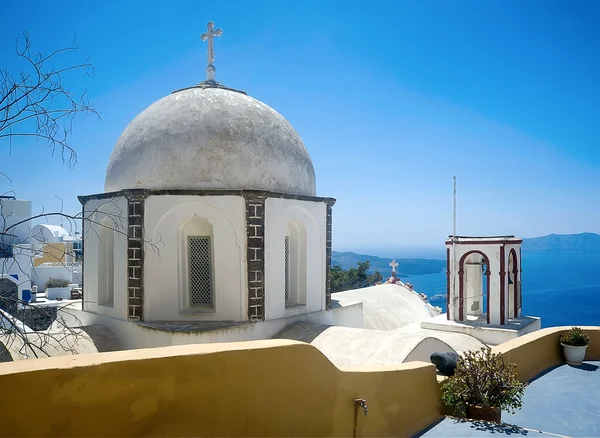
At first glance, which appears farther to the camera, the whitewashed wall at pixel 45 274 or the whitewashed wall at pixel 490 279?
the whitewashed wall at pixel 45 274

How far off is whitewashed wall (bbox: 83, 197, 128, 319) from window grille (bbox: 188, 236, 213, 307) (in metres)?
1.30

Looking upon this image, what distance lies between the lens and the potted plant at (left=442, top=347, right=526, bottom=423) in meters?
5.30

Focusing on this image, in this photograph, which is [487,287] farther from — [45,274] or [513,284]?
[45,274]

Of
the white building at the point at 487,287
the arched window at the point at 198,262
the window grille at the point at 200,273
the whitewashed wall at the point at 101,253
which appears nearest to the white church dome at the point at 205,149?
the whitewashed wall at the point at 101,253

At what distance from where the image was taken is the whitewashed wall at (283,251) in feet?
31.2

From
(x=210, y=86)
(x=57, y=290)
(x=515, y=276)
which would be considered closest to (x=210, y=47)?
(x=210, y=86)

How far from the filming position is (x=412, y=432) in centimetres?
523

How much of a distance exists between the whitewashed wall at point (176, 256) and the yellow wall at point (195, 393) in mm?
4777

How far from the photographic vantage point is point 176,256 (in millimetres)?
9461

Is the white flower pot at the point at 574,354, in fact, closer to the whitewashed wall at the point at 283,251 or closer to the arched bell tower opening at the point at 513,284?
the whitewashed wall at the point at 283,251

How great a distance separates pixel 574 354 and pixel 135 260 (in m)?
8.09

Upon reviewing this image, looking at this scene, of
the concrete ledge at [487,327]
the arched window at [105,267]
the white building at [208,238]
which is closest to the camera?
the white building at [208,238]

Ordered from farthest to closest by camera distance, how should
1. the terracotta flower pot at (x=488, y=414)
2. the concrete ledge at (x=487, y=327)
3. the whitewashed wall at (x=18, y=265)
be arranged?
the concrete ledge at (x=487, y=327)
the terracotta flower pot at (x=488, y=414)
the whitewashed wall at (x=18, y=265)

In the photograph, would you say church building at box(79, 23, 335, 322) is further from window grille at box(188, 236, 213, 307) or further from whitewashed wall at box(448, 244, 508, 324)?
whitewashed wall at box(448, 244, 508, 324)
